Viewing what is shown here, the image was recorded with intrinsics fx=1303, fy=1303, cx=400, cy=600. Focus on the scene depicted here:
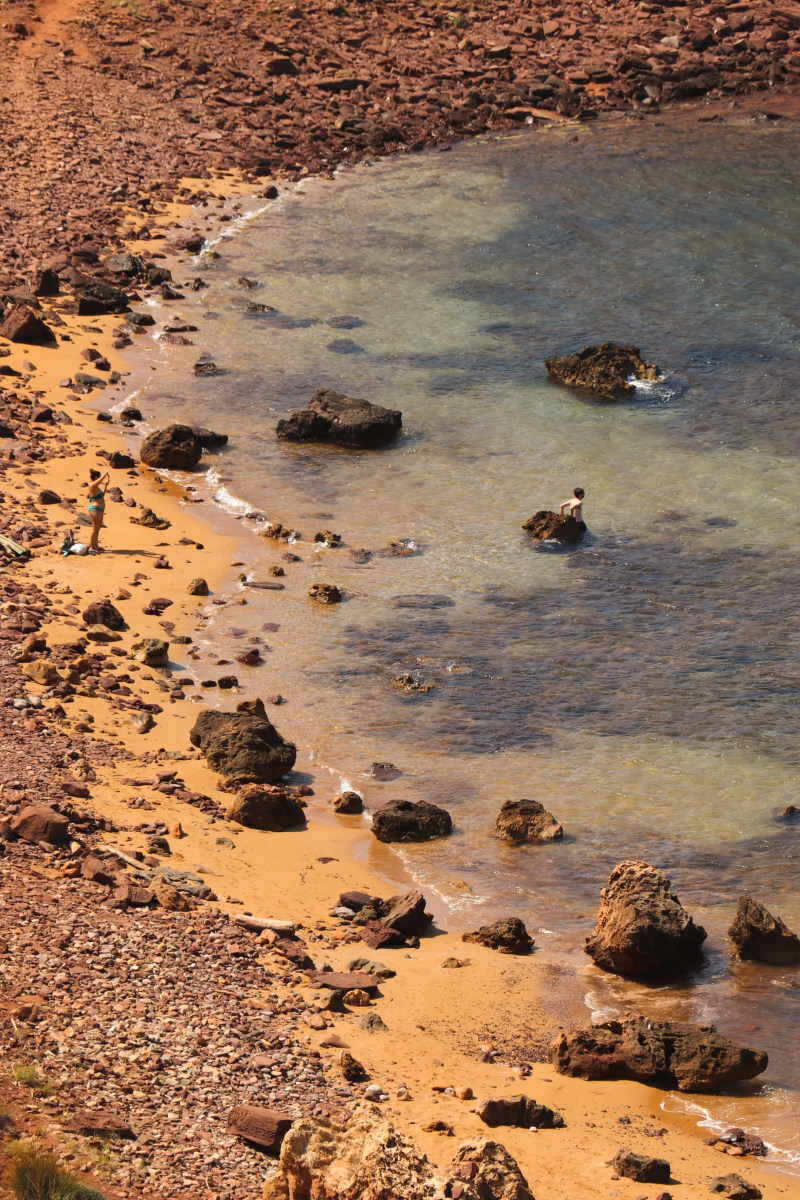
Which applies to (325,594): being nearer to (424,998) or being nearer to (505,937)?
(505,937)

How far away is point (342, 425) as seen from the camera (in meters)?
26.3

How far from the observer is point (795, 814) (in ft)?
51.6

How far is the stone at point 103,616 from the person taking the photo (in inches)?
715

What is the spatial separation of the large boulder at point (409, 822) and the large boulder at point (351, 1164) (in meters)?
6.76

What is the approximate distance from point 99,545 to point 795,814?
446 inches

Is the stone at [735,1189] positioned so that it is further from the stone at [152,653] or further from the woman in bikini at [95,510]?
the woman in bikini at [95,510]

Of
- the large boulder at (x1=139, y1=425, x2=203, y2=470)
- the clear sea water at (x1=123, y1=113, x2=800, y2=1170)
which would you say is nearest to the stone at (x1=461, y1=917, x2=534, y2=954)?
the clear sea water at (x1=123, y1=113, x2=800, y2=1170)

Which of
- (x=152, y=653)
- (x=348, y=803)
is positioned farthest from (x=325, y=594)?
(x=348, y=803)

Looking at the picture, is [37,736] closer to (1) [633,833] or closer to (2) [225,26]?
(1) [633,833]

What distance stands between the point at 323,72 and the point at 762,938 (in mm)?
40448

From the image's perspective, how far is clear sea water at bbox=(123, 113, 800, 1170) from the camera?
1506 centimetres

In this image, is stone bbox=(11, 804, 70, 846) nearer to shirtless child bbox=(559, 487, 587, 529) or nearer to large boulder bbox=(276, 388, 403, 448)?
shirtless child bbox=(559, 487, 587, 529)

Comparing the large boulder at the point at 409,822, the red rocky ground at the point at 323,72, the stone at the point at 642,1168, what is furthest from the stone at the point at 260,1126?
the red rocky ground at the point at 323,72

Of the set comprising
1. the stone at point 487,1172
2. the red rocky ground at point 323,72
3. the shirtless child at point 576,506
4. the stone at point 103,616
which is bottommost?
the stone at point 103,616
